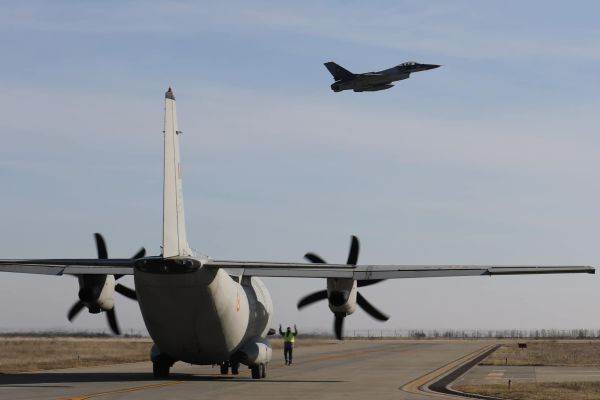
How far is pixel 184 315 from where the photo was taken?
29.8m

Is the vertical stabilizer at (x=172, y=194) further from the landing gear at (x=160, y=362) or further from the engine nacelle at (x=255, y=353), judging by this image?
the landing gear at (x=160, y=362)

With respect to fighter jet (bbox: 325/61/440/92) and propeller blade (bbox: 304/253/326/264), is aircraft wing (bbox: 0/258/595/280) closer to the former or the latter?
propeller blade (bbox: 304/253/326/264)

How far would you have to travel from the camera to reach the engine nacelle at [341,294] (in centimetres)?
3269

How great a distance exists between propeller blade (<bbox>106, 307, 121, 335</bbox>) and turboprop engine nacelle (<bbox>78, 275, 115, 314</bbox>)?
0.60 meters

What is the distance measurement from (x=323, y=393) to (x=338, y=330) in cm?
709

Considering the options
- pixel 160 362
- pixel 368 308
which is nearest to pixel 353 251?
pixel 368 308

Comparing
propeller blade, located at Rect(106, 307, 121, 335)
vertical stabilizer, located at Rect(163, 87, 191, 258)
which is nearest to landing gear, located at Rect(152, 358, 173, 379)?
propeller blade, located at Rect(106, 307, 121, 335)

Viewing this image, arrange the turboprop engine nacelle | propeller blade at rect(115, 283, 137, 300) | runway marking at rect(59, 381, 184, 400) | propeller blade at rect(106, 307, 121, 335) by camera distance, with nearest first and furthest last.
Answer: runway marking at rect(59, 381, 184, 400) → the turboprop engine nacelle → propeller blade at rect(106, 307, 121, 335) → propeller blade at rect(115, 283, 137, 300)

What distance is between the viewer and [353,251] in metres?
36.7

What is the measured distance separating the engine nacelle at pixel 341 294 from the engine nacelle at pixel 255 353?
3301 mm

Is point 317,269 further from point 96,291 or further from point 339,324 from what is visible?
point 96,291

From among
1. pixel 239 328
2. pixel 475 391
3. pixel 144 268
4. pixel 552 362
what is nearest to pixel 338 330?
pixel 239 328

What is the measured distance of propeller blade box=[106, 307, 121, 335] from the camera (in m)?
33.8

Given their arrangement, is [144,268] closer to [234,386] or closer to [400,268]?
[234,386]
